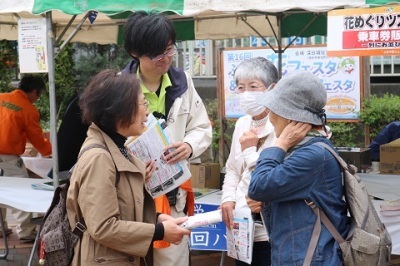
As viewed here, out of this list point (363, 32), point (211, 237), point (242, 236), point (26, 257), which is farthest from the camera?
point (363, 32)

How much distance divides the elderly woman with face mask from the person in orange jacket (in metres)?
4.37

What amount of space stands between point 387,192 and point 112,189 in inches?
139

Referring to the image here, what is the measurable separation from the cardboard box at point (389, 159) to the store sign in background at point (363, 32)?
74.1 inches

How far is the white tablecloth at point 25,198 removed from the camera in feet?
18.7

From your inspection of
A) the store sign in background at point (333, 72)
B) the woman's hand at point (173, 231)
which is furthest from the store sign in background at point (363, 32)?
the woman's hand at point (173, 231)

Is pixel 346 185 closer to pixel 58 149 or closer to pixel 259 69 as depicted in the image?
pixel 259 69

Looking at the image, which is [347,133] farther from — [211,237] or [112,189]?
[112,189]

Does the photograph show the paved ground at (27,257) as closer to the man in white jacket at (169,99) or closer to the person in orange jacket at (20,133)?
the person in orange jacket at (20,133)

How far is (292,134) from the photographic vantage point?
2885 millimetres

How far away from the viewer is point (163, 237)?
307cm

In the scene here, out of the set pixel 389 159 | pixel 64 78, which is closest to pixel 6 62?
pixel 64 78

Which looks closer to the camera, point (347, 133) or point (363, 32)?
point (363, 32)

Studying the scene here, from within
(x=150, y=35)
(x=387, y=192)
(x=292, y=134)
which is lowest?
(x=387, y=192)

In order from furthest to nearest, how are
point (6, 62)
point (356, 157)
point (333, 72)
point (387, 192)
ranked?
point (6, 62)
point (333, 72)
point (356, 157)
point (387, 192)
